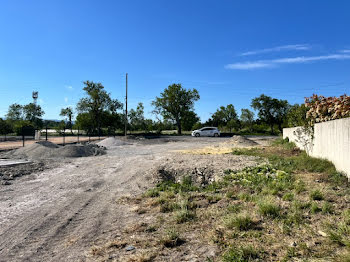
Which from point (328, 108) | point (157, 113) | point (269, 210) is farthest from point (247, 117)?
point (269, 210)

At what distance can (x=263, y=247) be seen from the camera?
3.12 meters

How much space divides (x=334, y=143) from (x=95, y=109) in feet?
131

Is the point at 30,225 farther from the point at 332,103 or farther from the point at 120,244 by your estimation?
the point at 332,103

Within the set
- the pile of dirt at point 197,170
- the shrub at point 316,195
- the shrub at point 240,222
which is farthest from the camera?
the pile of dirt at point 197,170

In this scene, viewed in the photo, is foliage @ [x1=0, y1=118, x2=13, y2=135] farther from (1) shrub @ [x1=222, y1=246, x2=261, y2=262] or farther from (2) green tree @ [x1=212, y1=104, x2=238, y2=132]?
(1) shrub @ [x1=222, y1=246, x2=261, y2=262]

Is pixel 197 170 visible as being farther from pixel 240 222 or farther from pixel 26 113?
pixel 26 113

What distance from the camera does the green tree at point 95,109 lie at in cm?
4216

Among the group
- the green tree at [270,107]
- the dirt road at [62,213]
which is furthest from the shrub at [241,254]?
the green tree at [270,107]

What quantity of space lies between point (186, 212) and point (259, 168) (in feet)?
14.2

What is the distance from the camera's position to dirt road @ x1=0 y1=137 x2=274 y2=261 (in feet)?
11.3

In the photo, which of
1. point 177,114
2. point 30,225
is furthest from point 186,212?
point 177,114

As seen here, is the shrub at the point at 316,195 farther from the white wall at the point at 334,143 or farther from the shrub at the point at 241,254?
the shrub at the point at 241,254

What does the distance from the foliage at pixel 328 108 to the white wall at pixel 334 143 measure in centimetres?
66

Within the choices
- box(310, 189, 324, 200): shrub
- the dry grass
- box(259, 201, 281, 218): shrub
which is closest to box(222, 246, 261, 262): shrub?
the dry grass
